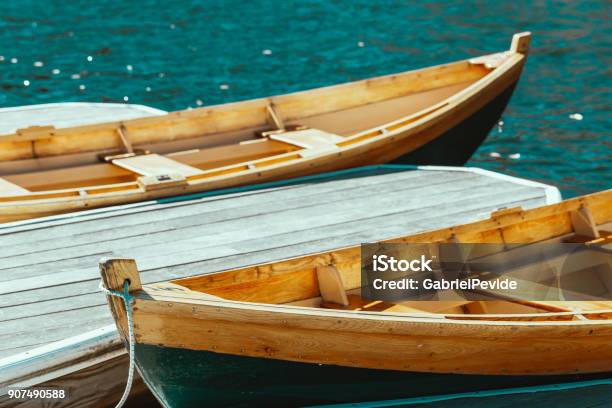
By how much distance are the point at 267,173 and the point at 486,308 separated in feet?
9.27

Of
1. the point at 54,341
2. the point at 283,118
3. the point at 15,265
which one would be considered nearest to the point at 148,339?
the point at 54,341

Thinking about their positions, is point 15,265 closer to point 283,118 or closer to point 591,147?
point 283,118

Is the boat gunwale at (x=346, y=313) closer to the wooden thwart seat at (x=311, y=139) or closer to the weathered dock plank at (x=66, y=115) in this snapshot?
the wooden thwart seat at (x=311, y=139)

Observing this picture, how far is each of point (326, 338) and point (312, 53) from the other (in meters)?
13.3

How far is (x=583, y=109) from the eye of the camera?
1593 centimetres

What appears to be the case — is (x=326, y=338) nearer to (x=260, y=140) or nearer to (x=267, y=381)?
(x=267, y=381)

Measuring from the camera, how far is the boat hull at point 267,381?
20.2 ft

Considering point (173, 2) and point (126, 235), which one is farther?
point (173, 2)

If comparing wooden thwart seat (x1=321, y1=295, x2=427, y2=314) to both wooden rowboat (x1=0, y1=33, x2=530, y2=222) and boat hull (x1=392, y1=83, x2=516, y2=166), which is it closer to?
wooden rowboat (x1=0, y1=33, x2=530, y2=222)

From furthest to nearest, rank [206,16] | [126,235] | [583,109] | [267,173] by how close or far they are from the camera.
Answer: [206,16], [583,109], [267,173], [126,235]

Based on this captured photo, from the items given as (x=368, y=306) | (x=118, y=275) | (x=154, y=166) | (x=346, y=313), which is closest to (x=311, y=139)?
(x=154, y=166)

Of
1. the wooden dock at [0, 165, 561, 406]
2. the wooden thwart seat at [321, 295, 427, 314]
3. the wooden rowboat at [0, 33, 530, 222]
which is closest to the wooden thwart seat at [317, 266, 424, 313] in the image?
the wooden thwart seat at [321, 295, 427, 314]

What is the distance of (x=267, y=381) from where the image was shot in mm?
6367

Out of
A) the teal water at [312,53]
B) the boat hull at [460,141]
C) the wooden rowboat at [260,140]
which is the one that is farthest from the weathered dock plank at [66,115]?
Answer: the boat hull at [460,141]
